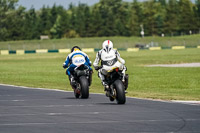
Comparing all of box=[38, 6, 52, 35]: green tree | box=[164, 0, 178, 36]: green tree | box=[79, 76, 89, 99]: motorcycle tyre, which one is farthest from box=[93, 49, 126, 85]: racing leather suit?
box=[38, 6, 52, 35]: green tree

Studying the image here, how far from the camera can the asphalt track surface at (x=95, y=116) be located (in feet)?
Answer: 36.1

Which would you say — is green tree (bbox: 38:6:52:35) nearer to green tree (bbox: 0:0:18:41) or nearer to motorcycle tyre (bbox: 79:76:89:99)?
green tree (bbox: 0:0:18:41)

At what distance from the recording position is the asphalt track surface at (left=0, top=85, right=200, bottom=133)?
11.0 meters

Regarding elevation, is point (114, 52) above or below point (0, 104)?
above

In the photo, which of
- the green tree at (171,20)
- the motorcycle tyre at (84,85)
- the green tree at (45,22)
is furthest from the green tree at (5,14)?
the motorcycle tyre at (84,85)

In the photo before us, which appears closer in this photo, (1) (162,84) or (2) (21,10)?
(1) (162,84)

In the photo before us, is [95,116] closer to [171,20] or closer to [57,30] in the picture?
[171,20]

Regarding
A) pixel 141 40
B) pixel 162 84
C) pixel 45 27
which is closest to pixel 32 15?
pixel 45 27

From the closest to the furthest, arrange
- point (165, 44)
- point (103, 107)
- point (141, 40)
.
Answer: point (103, 107) → point (165, 44) → point (141, 40)

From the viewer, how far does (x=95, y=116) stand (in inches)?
520

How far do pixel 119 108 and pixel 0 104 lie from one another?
3.65 m

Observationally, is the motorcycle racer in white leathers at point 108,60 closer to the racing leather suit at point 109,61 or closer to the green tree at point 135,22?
the racing leather suit at point 109,61

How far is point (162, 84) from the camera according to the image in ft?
89.2

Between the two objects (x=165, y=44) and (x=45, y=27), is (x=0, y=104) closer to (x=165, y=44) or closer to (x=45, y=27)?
(x=165, y=44)
